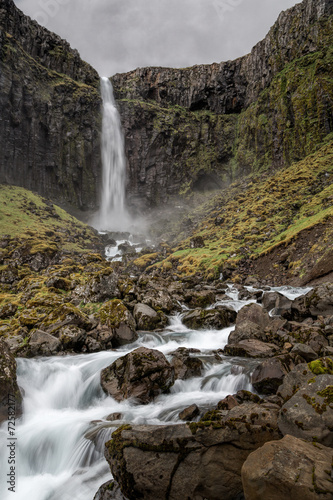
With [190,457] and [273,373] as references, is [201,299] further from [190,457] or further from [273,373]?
[190,457]

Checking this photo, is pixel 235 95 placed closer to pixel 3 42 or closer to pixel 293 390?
pixel 3 42

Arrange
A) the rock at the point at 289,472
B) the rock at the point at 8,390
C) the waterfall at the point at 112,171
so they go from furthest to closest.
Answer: the waterfall at the point at 112,171, the rock at the point at 8,390, the rock at the point at 289,472

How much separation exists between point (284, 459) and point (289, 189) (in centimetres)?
4601

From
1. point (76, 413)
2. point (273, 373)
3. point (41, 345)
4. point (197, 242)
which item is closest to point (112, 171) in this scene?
point (197, 242)

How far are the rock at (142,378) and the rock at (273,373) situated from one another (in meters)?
2.78

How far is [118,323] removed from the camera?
13.6m

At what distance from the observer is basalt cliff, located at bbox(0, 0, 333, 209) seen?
5906 centimetres

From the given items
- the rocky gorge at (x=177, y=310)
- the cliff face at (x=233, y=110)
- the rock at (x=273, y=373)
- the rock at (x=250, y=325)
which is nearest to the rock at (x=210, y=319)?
the rocky gorge at (x=177, y=310)

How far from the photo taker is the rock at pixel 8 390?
7.27 meters

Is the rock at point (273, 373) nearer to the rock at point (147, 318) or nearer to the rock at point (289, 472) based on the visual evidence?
the rock at point (289, 472)

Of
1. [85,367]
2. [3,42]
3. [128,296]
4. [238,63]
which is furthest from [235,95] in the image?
[85,367]

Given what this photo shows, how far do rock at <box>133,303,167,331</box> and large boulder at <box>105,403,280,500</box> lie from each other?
10.4m

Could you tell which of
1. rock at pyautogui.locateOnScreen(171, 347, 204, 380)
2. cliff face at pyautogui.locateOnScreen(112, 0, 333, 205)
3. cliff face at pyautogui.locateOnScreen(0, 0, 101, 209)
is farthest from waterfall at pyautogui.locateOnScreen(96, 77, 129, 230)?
rock at pyautogui.locateOnScreen(171, 347, 204, 380)

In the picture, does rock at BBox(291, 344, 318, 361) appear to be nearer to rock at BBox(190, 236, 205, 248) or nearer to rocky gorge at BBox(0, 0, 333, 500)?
rocky gorge at BBox(0, 0, 333, 500)
